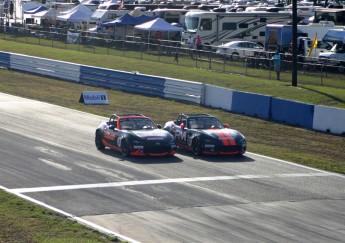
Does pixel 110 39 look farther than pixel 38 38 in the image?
No

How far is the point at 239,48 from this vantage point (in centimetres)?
5372

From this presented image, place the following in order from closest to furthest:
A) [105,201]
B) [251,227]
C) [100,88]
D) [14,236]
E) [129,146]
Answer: [14,236]
[251,227]
[105,201]
[129,146]
[100,88]

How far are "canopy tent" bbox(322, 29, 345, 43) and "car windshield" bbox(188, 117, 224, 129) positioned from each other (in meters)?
26.6

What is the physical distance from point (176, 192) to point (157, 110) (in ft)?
52.9

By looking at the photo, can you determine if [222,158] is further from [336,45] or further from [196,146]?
[336,45]

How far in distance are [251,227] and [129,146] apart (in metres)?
7.89

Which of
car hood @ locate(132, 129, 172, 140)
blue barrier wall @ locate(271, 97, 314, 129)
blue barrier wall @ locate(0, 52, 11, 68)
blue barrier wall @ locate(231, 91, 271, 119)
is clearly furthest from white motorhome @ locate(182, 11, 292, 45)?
car hood @ locate(132, 129, 172, 140)

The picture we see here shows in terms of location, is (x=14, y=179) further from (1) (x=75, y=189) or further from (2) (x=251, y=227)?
(2) (x=251, y=227)

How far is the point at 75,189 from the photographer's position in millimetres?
18953

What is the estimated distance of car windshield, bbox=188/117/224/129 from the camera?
24750 mm

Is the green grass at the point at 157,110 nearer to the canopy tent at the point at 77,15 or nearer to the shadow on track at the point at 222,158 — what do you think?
the shadow on track at the point at 222,158

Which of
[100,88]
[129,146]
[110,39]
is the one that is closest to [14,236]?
[129,146]

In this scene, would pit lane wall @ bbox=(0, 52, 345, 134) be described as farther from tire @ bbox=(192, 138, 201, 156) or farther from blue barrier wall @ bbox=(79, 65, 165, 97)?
tire @ bbox=(192, 138, 201, 156)

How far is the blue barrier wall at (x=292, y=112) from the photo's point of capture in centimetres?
3119
